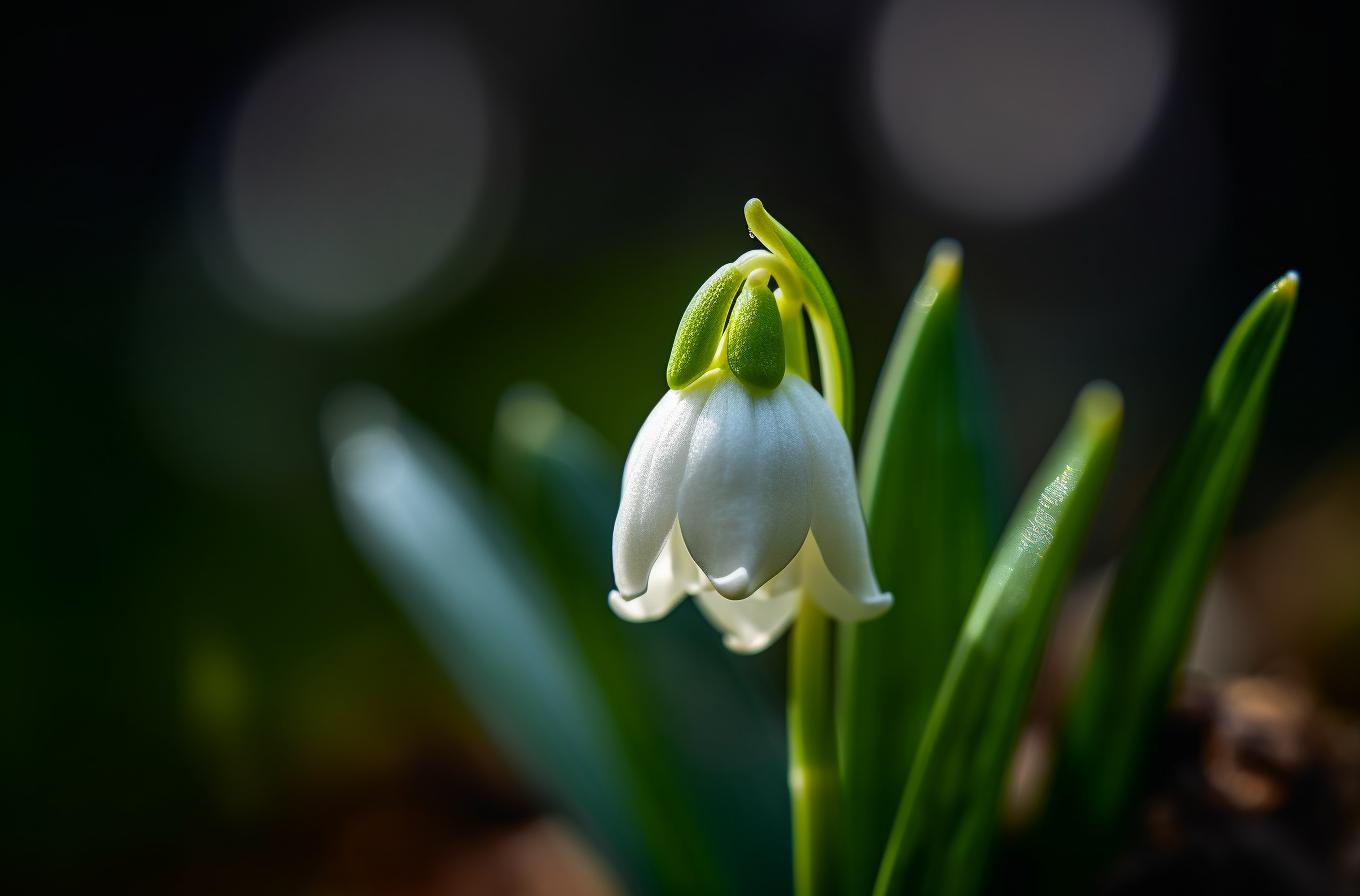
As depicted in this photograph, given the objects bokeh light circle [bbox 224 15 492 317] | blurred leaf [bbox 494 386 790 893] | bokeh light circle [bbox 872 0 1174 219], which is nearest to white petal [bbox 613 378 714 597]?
blurred leaf [bbox 494 386 790 893]

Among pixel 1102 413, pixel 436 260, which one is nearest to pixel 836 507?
pixel 1102 413

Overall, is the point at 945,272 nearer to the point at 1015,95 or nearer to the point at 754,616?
the point at 754,616

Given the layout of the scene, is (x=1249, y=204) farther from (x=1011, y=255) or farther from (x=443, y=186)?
(x=443, y=186)

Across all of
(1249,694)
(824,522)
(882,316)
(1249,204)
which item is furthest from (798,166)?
(824,522)

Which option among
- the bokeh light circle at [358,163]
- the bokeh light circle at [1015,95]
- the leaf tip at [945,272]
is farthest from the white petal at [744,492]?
the bokeh light circle at [1015,95]

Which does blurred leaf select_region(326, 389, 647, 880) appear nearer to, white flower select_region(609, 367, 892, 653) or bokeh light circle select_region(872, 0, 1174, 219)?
white flower select_region(609, 367, 892, 653)

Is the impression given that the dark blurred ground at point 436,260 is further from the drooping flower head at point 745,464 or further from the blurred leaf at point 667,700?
the drooping flower head at point 745,464
